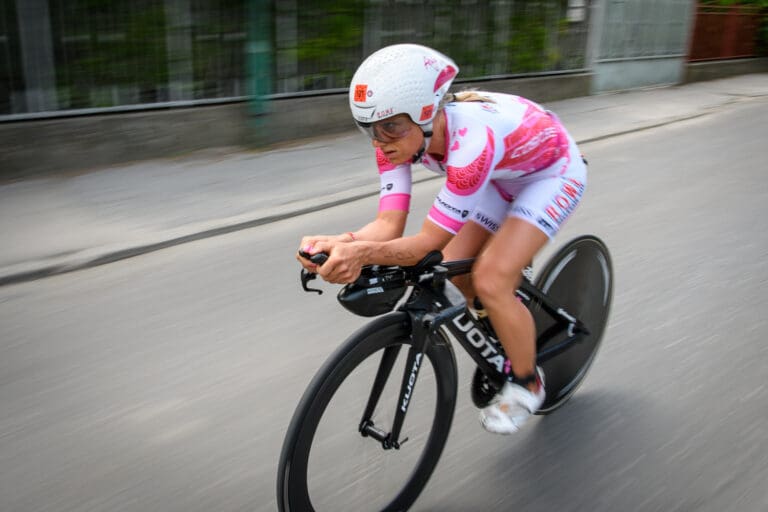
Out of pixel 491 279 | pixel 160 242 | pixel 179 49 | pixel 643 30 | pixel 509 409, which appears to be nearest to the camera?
pixel 491 279

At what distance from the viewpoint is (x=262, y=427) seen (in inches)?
135

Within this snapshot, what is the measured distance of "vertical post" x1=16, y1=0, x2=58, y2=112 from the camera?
284 inches

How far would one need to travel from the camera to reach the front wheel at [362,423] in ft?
7.80

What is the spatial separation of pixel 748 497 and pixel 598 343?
1059mm

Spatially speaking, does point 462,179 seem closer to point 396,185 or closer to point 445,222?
point 445,222

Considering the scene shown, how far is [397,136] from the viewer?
253cm

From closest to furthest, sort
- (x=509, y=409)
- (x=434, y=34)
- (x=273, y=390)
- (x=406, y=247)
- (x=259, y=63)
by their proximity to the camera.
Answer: (x=406, y=247)
(x=509, y=409)
(x=273, y=390)
(x=259, y=63)
(x=434, y=34)

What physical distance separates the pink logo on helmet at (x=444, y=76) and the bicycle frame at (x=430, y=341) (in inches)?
24.4

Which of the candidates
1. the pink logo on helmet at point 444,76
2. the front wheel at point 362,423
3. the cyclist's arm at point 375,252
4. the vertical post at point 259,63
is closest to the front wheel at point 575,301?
the front wheel at point 362,423

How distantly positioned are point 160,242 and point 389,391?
353cm

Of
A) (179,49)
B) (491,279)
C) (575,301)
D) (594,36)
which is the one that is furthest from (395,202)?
(594,36)

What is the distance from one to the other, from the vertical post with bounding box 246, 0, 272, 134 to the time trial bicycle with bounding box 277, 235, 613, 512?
6180mm

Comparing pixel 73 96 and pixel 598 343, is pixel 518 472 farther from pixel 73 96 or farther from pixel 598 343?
pixel 73 96

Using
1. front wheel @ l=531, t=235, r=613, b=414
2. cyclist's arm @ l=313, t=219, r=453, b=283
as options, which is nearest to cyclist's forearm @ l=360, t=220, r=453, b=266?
cyclist's arm @ l=313, t=219, r=453, b=283
